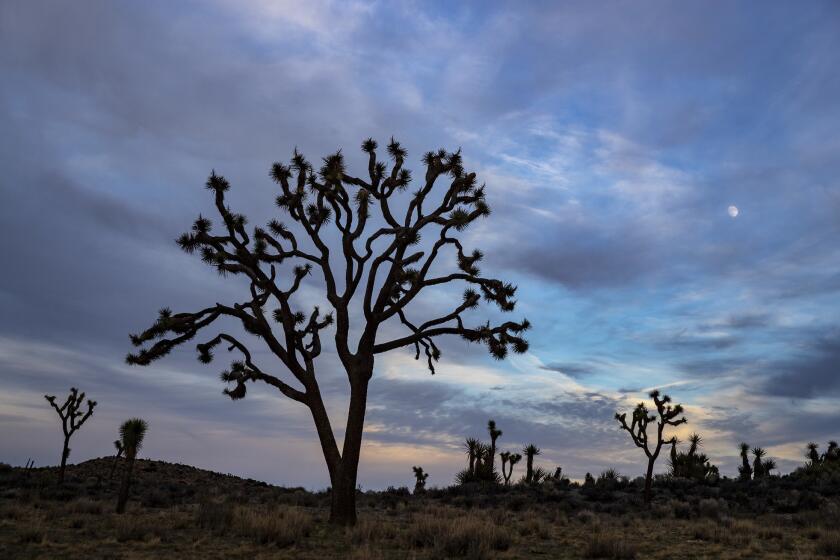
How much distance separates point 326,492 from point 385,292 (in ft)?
52.4

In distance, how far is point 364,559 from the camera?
36.1ft

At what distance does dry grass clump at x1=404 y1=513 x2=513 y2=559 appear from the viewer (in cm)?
1225

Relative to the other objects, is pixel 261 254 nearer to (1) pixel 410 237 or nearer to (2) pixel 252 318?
(2) pixel 252 318

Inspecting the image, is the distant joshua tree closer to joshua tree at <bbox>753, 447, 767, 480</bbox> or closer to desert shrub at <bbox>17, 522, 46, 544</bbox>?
joshua tree at <bbox>753, 447, 767, 480</bbox>

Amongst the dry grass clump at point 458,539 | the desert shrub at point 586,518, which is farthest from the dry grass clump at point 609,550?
the desert shrub at point 586,518

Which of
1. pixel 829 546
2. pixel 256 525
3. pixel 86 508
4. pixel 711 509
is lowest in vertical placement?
pixel 829 546

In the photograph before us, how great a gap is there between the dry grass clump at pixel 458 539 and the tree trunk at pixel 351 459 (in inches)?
106

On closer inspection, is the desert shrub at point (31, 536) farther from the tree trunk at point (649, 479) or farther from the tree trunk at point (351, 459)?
the tree trunk at point (649, 479)

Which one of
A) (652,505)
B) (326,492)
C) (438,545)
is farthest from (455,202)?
(326,492)

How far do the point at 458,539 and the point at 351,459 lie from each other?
5.15 meters

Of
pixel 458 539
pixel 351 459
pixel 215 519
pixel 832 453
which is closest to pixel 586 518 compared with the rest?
pixel 351 459

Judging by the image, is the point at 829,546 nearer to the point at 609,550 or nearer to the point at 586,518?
the point at 609,550

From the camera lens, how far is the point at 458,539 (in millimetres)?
12602

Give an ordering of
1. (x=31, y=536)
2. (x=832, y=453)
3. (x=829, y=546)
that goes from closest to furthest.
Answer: (x=31, y=536)
(x=829, y=546)
(x=832, y=453)
